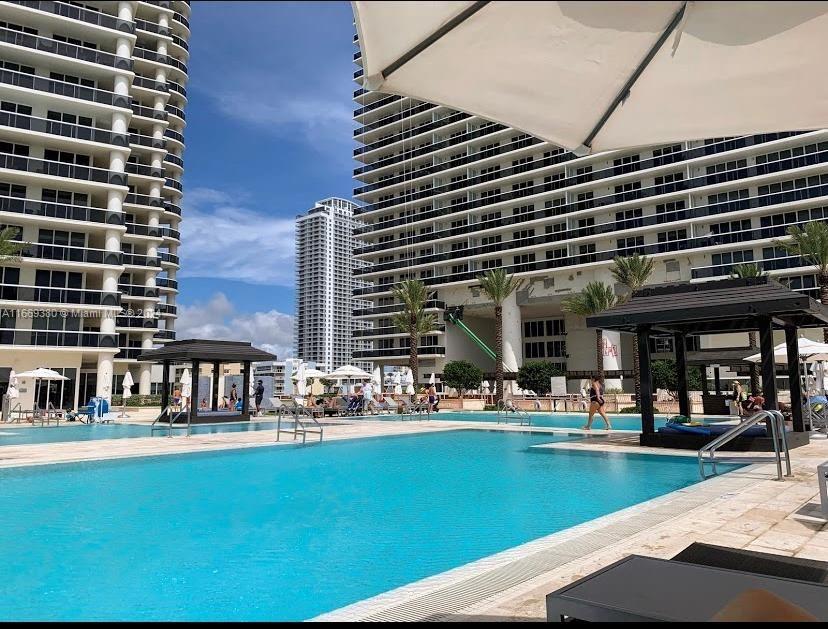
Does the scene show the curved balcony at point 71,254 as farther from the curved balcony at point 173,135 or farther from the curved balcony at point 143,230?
the curved balcony at point 173,135

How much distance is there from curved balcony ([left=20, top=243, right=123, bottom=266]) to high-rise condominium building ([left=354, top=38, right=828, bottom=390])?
34.1 metres

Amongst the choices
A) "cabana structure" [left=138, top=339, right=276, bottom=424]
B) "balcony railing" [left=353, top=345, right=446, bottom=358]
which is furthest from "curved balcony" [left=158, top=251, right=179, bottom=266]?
"cabana structure" [left=138, top=339, right=276, bottom=424]

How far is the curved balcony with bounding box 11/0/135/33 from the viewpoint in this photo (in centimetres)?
3806

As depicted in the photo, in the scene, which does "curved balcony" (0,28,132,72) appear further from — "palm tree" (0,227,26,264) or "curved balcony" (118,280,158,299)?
"curved balcony" (118,280,158,299)

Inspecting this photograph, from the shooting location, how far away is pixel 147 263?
51625 millimetres

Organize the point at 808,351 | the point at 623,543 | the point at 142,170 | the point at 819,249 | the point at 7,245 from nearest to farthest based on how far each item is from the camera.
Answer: the point at 623,543, the point at 808,351, the point at 7,245, the point at 819,249, the point at 142,170

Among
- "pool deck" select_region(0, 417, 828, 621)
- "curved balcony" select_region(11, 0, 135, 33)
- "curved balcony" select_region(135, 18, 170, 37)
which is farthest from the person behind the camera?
"curved balcony" select_region(135, 18, 170, 37)

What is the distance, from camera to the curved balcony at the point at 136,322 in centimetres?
4978

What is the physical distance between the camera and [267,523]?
6.77 metres

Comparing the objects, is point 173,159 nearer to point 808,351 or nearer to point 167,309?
point 167,309

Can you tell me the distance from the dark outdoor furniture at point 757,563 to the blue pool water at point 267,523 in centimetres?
240

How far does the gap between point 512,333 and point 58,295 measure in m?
41.7

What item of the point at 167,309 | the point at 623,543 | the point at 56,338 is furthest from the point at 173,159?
the point at 623,543

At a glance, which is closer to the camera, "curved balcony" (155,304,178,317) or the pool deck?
the pool deck
